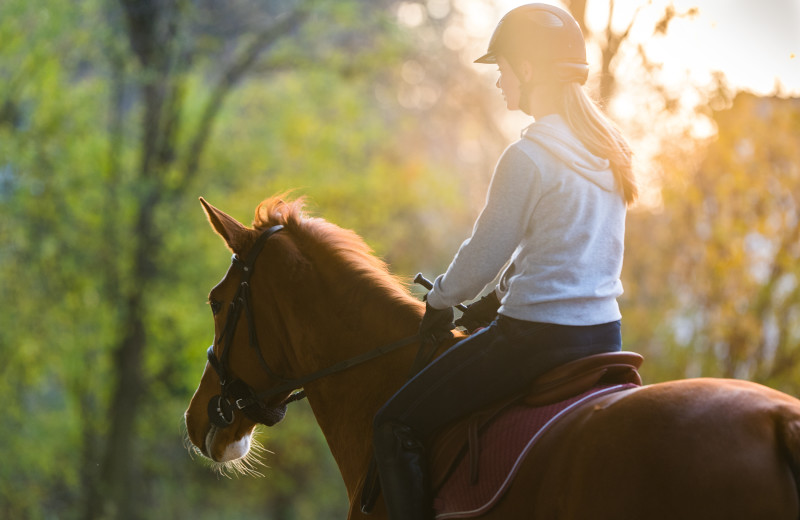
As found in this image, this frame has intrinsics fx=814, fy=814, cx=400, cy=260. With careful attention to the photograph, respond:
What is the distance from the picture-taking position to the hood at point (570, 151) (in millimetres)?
2793

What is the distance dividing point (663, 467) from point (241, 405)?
2022 mm

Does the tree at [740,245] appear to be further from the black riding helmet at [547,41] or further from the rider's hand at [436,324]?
the rider's hand at [436,324]

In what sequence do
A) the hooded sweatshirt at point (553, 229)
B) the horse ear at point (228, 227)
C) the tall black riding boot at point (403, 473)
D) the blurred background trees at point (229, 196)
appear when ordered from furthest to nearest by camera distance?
1. the blurred background trees at point (229, 196)
2. the horse ear at point (228, 227)
3. the tall black riding boot at point (403, 473)
4. the hooded sweatshirt at point (553, 229)

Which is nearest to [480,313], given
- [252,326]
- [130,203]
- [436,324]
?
[436,324]

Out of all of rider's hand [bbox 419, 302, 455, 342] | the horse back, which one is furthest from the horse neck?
the horse back

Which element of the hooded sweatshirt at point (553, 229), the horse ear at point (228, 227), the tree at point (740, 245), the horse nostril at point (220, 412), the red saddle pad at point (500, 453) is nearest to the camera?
the red saddle pad at point (500, 453)

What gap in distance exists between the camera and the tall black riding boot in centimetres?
290

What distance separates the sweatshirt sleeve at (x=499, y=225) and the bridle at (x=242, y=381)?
91cm

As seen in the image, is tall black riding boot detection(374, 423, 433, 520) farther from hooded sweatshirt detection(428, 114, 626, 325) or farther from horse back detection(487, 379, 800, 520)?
hooded sweatshirt detection(428, 114, 626, 325)

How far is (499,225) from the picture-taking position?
2.84 metres

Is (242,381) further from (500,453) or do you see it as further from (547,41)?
(547,41)

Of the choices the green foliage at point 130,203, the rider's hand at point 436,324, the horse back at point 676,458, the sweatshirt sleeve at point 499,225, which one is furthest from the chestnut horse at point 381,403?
the green foliage at point 130,203

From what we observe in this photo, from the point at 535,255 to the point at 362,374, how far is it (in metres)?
1.00

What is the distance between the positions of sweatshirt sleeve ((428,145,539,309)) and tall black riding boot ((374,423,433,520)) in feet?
1.84
